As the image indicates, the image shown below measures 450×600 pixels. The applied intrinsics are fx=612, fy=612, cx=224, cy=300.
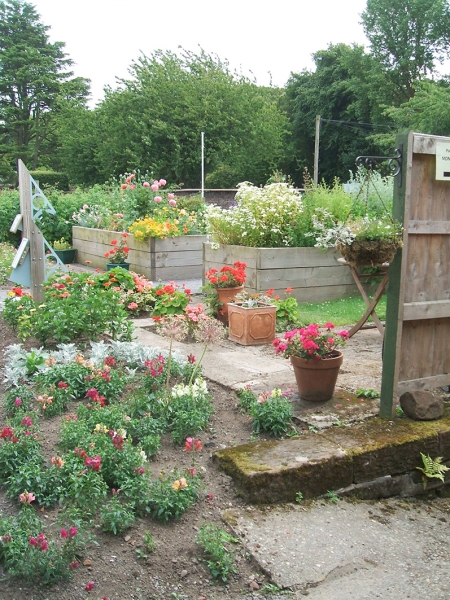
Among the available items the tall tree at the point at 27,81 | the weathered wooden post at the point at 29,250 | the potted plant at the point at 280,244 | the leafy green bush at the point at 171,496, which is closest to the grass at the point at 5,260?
the weathered wooden post at the point at 29,250

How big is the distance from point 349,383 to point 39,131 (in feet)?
130

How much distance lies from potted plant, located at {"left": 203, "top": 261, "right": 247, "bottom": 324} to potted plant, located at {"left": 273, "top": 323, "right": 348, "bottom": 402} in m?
2.53

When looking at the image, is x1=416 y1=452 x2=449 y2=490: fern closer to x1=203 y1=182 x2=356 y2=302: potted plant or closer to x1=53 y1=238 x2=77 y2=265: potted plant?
x1=203 y1=182 x2=356 y2=302: potted plant

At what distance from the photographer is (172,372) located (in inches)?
172

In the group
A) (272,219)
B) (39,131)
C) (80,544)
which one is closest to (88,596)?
(80,544)

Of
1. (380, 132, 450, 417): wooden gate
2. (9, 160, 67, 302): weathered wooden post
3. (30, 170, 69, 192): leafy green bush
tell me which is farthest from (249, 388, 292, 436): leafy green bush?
(30, 170, 69, 192): leafy green bush

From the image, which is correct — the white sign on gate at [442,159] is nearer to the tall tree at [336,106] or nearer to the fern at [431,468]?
the fern at [431,468]

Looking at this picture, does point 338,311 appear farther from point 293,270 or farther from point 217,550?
point 217,550

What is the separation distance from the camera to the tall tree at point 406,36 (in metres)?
35.1

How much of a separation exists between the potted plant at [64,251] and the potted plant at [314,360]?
9.02m

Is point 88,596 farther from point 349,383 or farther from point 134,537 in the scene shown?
point 349,383

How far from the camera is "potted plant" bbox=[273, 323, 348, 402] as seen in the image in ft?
12.8

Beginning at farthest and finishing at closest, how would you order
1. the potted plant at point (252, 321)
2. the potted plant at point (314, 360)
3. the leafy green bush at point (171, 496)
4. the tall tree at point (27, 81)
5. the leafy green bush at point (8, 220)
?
the tall tree at point (27, 81), the leafy green bush at point (8, 220), the potted plant at point (252, 321), the potted plant at point (314, 360), the leafy green bush at point (171, 496)

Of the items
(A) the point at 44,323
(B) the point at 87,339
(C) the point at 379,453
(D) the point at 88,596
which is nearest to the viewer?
(D) the point at 88,596
